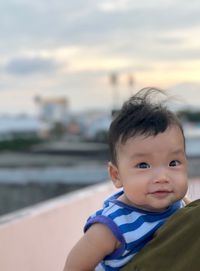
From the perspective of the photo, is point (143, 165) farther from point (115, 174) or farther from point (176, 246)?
point (176, 246)

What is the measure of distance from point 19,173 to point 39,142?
58.5ft

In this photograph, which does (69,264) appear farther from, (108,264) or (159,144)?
(159,144)

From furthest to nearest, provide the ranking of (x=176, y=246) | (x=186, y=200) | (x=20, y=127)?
(x=20, y=127) < (x=186, y=200) < (x=176, y=246)

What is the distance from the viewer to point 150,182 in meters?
1.44

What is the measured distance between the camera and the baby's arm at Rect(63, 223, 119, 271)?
1447 mm

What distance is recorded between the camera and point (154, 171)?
145cm

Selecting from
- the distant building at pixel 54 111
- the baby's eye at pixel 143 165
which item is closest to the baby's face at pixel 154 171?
the baby's eye at pixel 143 165

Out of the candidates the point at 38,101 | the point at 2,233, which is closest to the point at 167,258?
the point at 2,233

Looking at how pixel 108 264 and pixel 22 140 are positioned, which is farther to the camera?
pixel 22 140

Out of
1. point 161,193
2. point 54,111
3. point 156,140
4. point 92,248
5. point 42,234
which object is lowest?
point 54,111

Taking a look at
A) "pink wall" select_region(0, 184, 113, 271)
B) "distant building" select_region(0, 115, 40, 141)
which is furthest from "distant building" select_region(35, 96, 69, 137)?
"pink wall" select_region(0, 184, 113, 271)

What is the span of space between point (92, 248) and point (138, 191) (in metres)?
0.15

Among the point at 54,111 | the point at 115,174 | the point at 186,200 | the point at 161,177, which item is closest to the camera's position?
the point at 161,177

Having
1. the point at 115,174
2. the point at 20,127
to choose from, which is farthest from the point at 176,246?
the point at 20,127
